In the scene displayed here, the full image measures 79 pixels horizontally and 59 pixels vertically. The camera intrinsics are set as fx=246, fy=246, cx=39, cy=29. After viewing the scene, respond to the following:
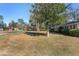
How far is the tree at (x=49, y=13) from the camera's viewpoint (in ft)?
15.4

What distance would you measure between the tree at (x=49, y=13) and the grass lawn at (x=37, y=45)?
291 mm

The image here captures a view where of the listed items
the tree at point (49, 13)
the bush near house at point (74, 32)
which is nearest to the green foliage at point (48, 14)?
the tree at point (49, 13)

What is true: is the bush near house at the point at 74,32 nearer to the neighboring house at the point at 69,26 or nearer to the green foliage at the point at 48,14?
the neighboring house at the point at 69,26

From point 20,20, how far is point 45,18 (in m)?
0.49

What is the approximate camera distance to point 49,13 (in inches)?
187

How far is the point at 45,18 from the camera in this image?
477 centimetres

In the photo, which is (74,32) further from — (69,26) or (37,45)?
(37,45)

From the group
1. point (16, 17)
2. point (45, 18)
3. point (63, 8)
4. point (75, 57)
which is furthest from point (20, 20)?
point (75, 57)

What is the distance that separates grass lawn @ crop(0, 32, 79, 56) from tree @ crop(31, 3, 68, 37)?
0.29 meters

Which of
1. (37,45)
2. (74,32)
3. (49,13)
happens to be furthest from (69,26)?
(37,45)

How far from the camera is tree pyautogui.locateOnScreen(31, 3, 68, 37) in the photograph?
470 centimetres

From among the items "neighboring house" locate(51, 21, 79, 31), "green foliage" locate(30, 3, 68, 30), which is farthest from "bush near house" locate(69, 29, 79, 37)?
"green foliage" locate(30, 3, 68, 30)

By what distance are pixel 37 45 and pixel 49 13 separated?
25.9 inches

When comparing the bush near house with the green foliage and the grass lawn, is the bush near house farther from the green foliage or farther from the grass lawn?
the green foliage
